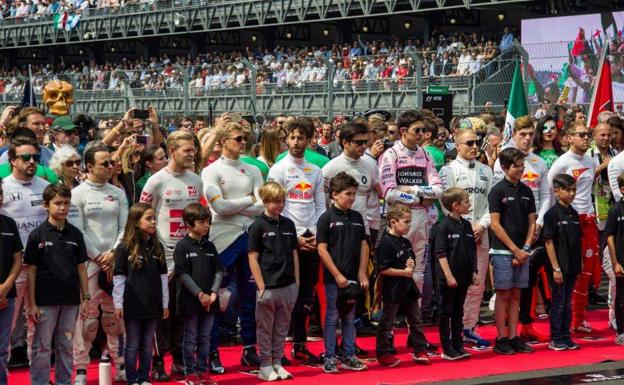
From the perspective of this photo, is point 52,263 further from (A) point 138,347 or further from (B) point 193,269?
(B) point 193,269

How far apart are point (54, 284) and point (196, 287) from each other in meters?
1.07

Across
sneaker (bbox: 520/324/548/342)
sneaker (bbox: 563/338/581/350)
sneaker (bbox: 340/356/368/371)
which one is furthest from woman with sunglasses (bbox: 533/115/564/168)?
sneaker (bbox: 340/356/368/371)

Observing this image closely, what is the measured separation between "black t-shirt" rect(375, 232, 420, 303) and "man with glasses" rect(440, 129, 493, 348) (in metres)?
1.03

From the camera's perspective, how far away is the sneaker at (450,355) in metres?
9.99

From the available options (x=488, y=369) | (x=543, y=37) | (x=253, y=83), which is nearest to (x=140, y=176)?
(x=488, y=369)

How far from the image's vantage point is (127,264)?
869 cm

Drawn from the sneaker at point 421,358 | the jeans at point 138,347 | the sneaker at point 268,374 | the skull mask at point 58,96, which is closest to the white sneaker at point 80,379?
→ the jeans at point 138,347

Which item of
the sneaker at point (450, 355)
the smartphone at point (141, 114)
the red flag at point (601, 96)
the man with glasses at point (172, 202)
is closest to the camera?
the man with glasses at point (172, 202)

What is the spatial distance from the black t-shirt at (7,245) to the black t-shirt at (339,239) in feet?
8.04

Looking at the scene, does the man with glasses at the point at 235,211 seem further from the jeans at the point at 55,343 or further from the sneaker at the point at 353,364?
the jeans at the point at 55,343

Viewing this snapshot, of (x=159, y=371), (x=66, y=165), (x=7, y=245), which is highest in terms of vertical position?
(x=66, y=165)

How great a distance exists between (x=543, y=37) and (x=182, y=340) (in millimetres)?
20806

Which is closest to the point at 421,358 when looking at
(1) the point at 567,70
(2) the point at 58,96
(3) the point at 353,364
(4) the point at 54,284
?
(3) the point at 353,364

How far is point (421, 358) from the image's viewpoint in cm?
982
